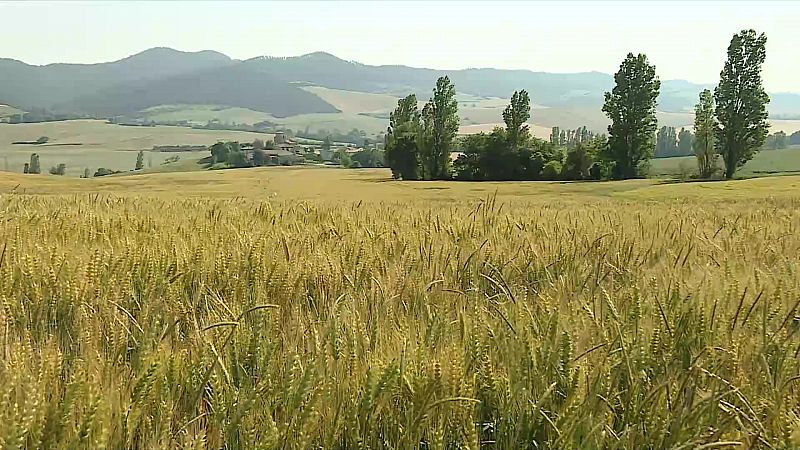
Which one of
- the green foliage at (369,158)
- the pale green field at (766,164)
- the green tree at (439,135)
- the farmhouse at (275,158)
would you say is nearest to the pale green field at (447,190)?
the green tree at (439,135)

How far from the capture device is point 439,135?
63.2 meters

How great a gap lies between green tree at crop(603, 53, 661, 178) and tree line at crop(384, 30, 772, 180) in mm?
82

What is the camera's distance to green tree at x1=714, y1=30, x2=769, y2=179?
159ft

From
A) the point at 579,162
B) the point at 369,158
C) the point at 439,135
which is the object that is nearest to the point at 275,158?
the point at 369,158

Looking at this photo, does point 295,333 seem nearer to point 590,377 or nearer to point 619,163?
point 590,377

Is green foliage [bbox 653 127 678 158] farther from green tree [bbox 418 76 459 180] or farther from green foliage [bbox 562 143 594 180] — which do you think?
green tree [bbox 418 76 459 180]

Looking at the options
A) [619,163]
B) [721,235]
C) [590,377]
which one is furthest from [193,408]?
[619,163]

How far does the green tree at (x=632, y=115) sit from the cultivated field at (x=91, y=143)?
8377 centimetres

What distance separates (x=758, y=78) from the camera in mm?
49375

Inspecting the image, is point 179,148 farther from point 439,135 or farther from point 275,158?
point 439,135

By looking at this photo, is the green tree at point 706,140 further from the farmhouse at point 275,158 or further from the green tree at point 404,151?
the farmhouse at point 275,158

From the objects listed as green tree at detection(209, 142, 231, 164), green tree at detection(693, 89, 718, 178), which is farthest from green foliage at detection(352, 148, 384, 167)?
green tree at detection(693, 89, 718, 178)

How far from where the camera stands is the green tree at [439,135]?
62.9 m

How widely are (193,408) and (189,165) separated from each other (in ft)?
342
